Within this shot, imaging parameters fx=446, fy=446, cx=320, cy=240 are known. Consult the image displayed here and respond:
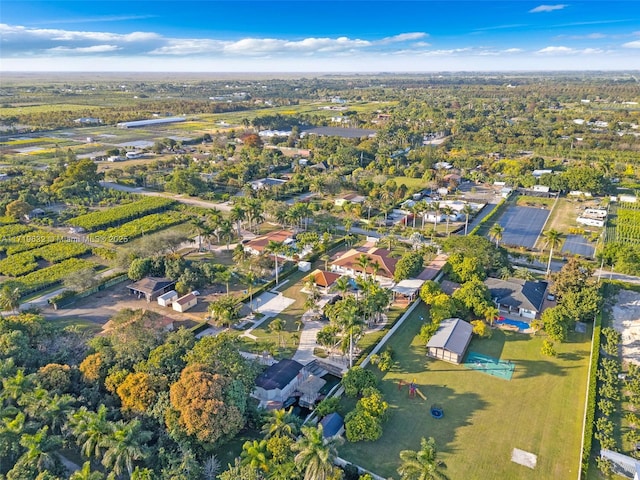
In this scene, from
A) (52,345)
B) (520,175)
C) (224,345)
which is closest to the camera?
(224,345)

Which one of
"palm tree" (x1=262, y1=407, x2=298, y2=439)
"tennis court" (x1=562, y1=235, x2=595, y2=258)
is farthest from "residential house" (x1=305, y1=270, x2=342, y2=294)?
"tennis court" (x1=562, y1=235, x2=595, y2=258)

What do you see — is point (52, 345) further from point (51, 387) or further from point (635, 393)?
point (635, 393)

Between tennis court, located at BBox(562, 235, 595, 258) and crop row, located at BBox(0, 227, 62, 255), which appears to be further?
tennis court, located at BBox(562, 235, 595, 258)

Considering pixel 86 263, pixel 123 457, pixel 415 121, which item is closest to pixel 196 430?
pixel 123 457

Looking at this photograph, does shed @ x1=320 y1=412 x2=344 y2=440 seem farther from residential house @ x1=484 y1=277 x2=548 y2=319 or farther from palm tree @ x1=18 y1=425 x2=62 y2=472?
residential house @ x1=484 y1=277 x2=548 y2=319

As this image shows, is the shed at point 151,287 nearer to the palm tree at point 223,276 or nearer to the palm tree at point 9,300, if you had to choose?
the palm tree at point 223,276

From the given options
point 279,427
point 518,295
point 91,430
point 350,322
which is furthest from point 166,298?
point 518,295

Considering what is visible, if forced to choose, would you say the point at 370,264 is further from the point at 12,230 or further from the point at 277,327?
the point at 12,230
